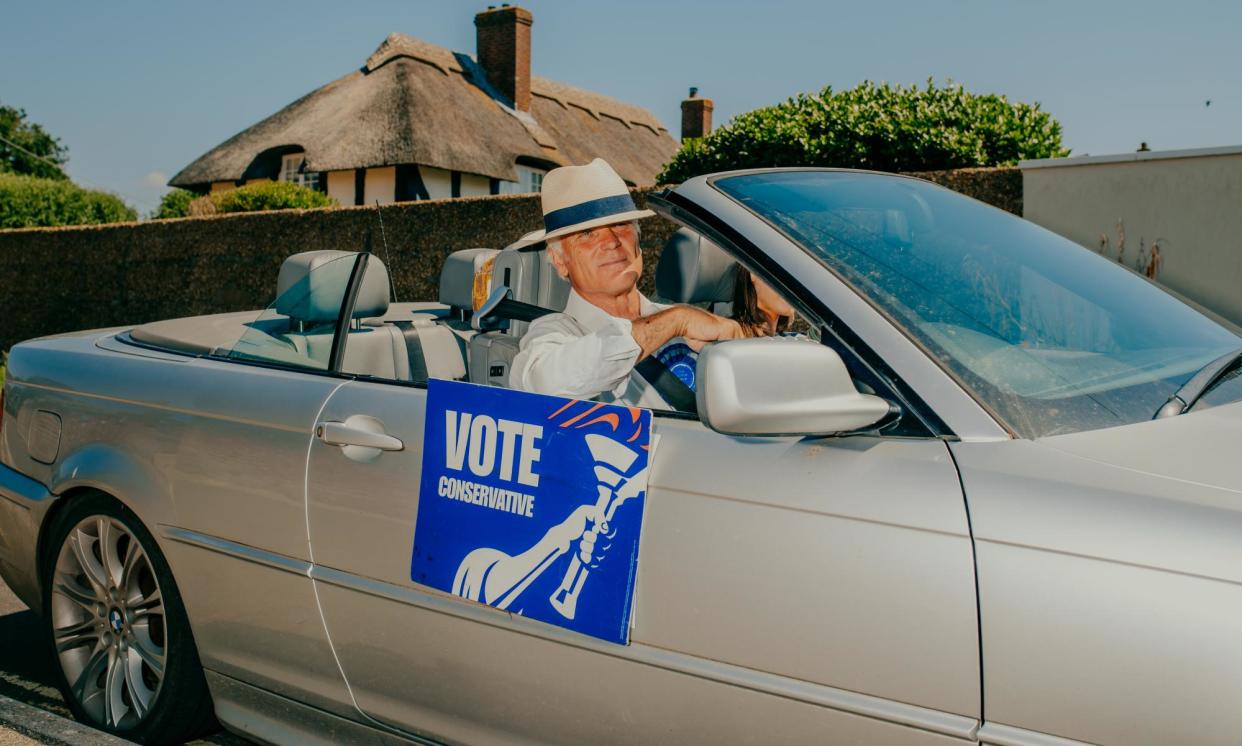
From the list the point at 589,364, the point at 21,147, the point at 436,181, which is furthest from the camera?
the point at 21,147

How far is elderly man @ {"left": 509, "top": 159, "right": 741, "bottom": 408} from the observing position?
7.98ft

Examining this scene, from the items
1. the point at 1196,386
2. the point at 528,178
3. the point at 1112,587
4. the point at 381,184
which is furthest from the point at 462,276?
the point at 528,178

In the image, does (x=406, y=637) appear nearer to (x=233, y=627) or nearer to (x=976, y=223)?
(x=233, y=627)

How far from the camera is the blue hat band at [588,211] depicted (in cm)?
296

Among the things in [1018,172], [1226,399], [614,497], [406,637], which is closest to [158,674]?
[406,637]

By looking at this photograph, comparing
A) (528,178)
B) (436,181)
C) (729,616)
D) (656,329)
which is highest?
(528,178)

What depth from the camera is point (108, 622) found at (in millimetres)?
3180

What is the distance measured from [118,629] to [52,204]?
25673 millimetres

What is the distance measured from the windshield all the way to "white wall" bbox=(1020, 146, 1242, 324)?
680 cm

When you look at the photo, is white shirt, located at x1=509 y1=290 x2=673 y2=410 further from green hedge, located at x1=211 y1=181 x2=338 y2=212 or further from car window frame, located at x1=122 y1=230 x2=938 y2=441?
green hedge, located at x1=211 y1=181 x2=338 y2=212

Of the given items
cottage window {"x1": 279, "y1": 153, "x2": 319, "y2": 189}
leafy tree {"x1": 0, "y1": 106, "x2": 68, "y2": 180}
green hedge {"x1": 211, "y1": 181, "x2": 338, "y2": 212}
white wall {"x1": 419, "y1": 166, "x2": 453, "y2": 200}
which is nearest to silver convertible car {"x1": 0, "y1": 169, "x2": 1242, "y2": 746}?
green hedge {"x1": 211, "y1": 181, "x2": 338, "y2": 212}

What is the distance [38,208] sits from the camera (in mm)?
25047

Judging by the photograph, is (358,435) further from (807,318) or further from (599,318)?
(807,318)

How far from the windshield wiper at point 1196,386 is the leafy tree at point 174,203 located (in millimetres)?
31983
